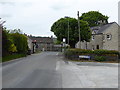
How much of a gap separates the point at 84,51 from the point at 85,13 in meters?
47.8

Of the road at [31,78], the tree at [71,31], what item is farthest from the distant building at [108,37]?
the road at [31,78]

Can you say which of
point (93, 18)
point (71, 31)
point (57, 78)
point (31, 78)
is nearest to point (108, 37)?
point (71, 31)

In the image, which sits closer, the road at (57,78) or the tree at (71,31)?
the road at (57,78)

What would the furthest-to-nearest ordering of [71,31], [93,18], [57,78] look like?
1. [93,18]
2. [71,31]
3. [57,78]

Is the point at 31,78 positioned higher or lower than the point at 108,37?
lower

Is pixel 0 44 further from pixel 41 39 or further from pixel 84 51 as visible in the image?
pixel 41 39

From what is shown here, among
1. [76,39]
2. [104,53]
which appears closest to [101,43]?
[76,39]

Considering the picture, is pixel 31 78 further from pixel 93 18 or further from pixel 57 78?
pixel 93 18

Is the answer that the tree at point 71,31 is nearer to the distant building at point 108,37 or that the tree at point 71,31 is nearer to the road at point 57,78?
the distant building at point 108,37

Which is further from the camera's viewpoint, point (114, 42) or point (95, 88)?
point (114, 42)

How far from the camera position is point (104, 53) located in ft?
89.8

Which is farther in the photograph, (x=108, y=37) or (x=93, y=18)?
(x=93, y=18)

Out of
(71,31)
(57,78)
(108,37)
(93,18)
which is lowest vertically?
(57,78)

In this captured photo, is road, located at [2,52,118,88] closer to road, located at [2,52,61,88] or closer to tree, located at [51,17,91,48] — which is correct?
road, located at [2,52,61,88]
